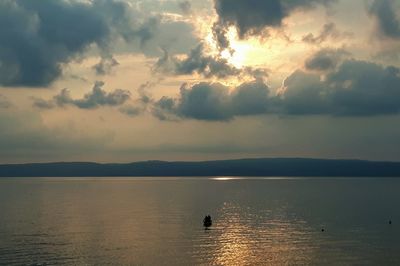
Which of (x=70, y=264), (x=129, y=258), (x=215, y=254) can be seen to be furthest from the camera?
(x=215, y=254)

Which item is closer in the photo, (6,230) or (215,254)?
(215,254)

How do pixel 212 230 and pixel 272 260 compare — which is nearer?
pixel 272 260

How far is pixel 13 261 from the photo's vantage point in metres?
79.6

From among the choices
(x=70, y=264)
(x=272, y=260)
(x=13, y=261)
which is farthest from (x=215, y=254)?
(x=13, y=261)

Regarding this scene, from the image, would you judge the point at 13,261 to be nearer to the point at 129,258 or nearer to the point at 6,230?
the point at 129,258

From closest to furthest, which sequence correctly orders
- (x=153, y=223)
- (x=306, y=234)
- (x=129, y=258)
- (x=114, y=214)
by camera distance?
(x=129, y=258) → (x=306, y=234) → (x=153, y=223) → (x=114, y=214)

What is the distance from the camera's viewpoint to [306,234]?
371 feet

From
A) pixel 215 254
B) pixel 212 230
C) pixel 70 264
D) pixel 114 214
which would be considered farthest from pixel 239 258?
pixel 114 214

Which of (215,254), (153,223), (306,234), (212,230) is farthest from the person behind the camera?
(153,223)

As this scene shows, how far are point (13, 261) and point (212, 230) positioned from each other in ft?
175

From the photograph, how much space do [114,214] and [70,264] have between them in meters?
82.0

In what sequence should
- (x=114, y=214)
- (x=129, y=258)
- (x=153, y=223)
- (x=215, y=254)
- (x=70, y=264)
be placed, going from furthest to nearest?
(x=114, y=214), (x=153, y=223), (x=215, y=254), (x=129, y=258), (x=70, y=264)

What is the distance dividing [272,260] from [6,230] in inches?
2597

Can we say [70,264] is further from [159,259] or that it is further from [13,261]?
[159,259]
